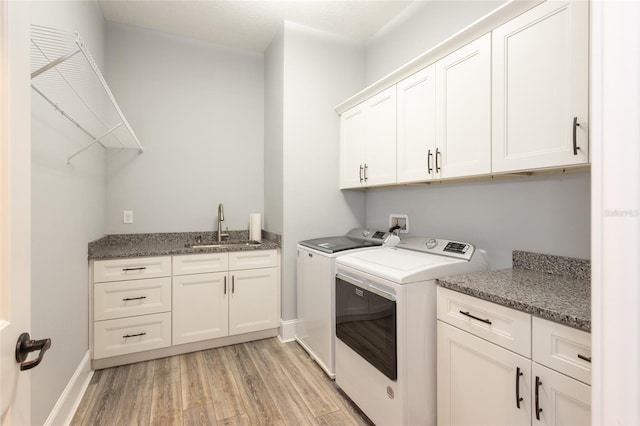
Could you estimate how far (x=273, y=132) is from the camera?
2.91 m

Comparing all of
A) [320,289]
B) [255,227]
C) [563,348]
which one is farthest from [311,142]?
[563,348]

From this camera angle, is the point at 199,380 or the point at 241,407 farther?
the point at 199,380

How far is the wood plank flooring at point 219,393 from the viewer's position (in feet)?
5.59

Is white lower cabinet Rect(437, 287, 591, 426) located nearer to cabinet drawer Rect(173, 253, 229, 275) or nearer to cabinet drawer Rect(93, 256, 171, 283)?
cabinet drawer Rect(173, 253, 229, 275)

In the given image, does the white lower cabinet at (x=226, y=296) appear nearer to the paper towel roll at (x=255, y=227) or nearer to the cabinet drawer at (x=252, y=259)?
the cabinet drawer at (x=252, y=259)

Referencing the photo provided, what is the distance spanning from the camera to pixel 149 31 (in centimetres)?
277

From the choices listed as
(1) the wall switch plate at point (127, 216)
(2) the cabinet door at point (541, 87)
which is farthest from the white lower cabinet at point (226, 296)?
(2) the cabinet door at point (541, 87)

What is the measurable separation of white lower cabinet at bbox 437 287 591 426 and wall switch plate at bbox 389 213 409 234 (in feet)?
3.47

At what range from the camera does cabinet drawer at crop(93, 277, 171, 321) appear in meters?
2.17

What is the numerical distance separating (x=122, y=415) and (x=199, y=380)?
46cm

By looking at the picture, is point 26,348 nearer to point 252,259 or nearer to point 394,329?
point 394,329

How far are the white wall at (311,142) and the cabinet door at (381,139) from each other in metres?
0.48

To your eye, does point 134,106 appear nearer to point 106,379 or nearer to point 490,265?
point 106,379

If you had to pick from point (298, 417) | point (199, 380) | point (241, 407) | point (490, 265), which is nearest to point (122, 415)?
point (199, 380)
